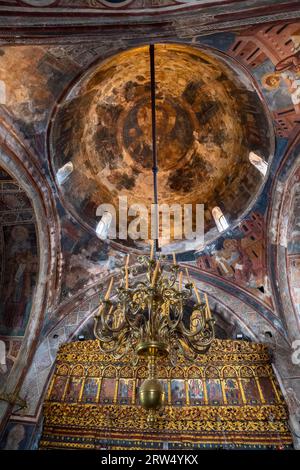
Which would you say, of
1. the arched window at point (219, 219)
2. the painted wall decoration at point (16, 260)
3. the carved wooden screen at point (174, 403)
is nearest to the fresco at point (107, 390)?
the carved wooden screen at point (174, 403)

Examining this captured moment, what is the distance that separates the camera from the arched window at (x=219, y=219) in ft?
34.1

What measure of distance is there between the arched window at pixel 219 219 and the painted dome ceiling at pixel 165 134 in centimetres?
16

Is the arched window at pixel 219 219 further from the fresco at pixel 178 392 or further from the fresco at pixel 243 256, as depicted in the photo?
the fresco at pixel 178 392

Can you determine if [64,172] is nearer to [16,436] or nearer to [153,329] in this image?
[153,329]

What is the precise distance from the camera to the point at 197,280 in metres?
10.5

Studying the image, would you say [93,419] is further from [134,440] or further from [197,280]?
[197,280]

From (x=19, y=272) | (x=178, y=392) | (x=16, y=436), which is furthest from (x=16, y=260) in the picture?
(x=178, y=392)

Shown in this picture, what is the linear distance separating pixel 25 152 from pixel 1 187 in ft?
3.43

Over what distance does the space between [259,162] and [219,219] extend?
2.09 m

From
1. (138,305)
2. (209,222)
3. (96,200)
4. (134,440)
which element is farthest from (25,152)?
(134,440)

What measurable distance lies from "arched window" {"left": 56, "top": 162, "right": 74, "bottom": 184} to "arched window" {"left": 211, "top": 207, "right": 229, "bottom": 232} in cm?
428

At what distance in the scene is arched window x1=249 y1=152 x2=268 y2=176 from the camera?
9.10 meters

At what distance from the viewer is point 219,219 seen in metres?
10.7

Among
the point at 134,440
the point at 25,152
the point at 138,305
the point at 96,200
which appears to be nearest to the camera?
the point at 138,305
